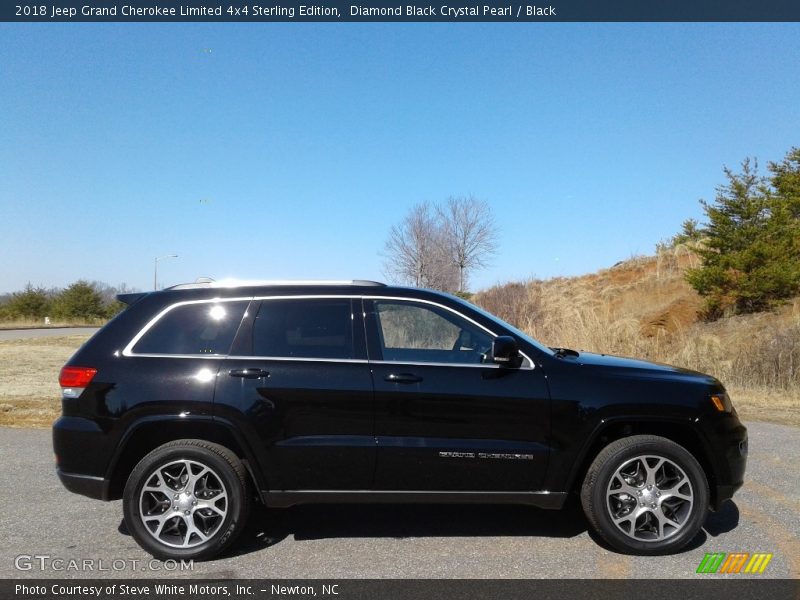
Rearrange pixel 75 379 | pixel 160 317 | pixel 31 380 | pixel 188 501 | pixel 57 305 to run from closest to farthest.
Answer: pixel 188 501 < pixel 75 379 < pixel 160 317 < pixel 31 380 < pixel 57 305

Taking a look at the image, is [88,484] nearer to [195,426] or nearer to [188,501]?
[188,501]

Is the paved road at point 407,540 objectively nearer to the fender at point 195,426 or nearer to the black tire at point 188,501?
the black tire at point 188,501

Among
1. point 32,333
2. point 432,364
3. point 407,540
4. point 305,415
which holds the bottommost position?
point 407,540

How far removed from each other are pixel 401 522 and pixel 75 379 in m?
2.53

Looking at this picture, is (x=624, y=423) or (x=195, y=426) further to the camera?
(x=624, y=423)

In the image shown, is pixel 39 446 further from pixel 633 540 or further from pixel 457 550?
pixel 633 540

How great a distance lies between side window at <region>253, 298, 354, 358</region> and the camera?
4648 millimetres

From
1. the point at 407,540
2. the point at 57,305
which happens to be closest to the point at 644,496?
the point at 407,540

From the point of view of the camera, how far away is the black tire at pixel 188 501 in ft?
14.3

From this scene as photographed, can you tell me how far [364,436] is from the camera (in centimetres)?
446


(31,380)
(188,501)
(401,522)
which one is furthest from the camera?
(31,380)

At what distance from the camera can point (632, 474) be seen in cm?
455

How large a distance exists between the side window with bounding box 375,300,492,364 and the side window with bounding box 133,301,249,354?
1037 mm
